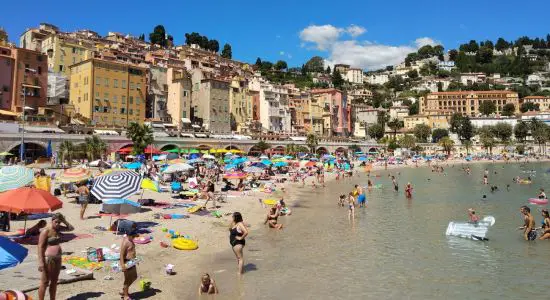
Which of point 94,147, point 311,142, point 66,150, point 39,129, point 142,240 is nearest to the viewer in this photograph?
point 142,240

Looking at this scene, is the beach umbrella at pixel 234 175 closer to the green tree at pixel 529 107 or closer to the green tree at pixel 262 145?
the green tree at pixel 262 145

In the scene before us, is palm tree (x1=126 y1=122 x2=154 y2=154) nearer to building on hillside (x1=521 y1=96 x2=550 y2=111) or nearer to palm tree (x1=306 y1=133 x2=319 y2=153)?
palm tree (x1=306 y1=133 x2=319 y2=153)

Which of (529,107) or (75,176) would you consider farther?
(529,107)

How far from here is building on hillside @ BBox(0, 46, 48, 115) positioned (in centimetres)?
5712

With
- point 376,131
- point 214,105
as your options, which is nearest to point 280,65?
point 376,131

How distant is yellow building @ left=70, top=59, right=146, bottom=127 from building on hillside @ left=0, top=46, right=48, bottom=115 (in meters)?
5.32

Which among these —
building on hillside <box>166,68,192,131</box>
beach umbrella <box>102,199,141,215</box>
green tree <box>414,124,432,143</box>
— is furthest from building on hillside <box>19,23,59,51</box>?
green tree <box>414,124,432,143</box>

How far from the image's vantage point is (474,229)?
55.3 ft

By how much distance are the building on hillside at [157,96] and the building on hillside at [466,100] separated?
366 feet

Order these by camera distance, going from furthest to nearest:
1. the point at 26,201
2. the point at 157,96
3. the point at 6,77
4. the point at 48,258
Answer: the point at 157,96 → the point at 6,77 → the point at 26,201 → the point at 48,258

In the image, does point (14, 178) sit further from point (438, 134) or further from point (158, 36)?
point (438, 134)

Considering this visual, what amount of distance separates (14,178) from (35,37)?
77210 millimetres

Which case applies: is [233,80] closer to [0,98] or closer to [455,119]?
[0,98]

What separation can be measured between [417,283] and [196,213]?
11787 mm
